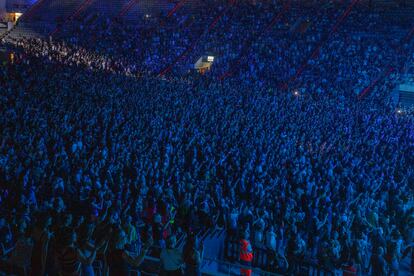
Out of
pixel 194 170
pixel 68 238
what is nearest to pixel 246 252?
pixel 68 238

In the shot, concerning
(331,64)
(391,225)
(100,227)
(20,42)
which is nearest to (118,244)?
(100,227)

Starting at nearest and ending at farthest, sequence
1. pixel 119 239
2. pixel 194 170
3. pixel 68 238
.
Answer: pixel 68 238, pixel 119 239, pixel 194 170

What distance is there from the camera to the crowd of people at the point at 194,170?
5.57 metres

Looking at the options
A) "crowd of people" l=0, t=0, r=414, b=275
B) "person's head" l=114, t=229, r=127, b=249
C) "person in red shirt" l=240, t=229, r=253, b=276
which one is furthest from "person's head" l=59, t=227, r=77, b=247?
"person in red shirt" l=240, t=229, r=253, b=276

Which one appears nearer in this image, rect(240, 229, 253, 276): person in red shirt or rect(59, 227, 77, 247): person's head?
rect(59, 227, 77, 247): person's head

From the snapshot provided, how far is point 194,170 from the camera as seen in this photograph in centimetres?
934

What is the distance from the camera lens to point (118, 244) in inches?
188

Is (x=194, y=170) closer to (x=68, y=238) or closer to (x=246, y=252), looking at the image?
(x=246, y=252)

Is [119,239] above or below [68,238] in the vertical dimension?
below

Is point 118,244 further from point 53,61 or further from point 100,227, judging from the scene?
point 53,61

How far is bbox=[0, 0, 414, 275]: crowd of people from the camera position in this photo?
5574 mm

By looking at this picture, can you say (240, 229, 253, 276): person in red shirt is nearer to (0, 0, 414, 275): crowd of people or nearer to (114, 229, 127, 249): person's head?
(0, 0, 414, 275): crowd of people

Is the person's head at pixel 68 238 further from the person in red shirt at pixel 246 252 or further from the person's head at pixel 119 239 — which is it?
the person in red shirt at pixel 246 252

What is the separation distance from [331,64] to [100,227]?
19314mm
